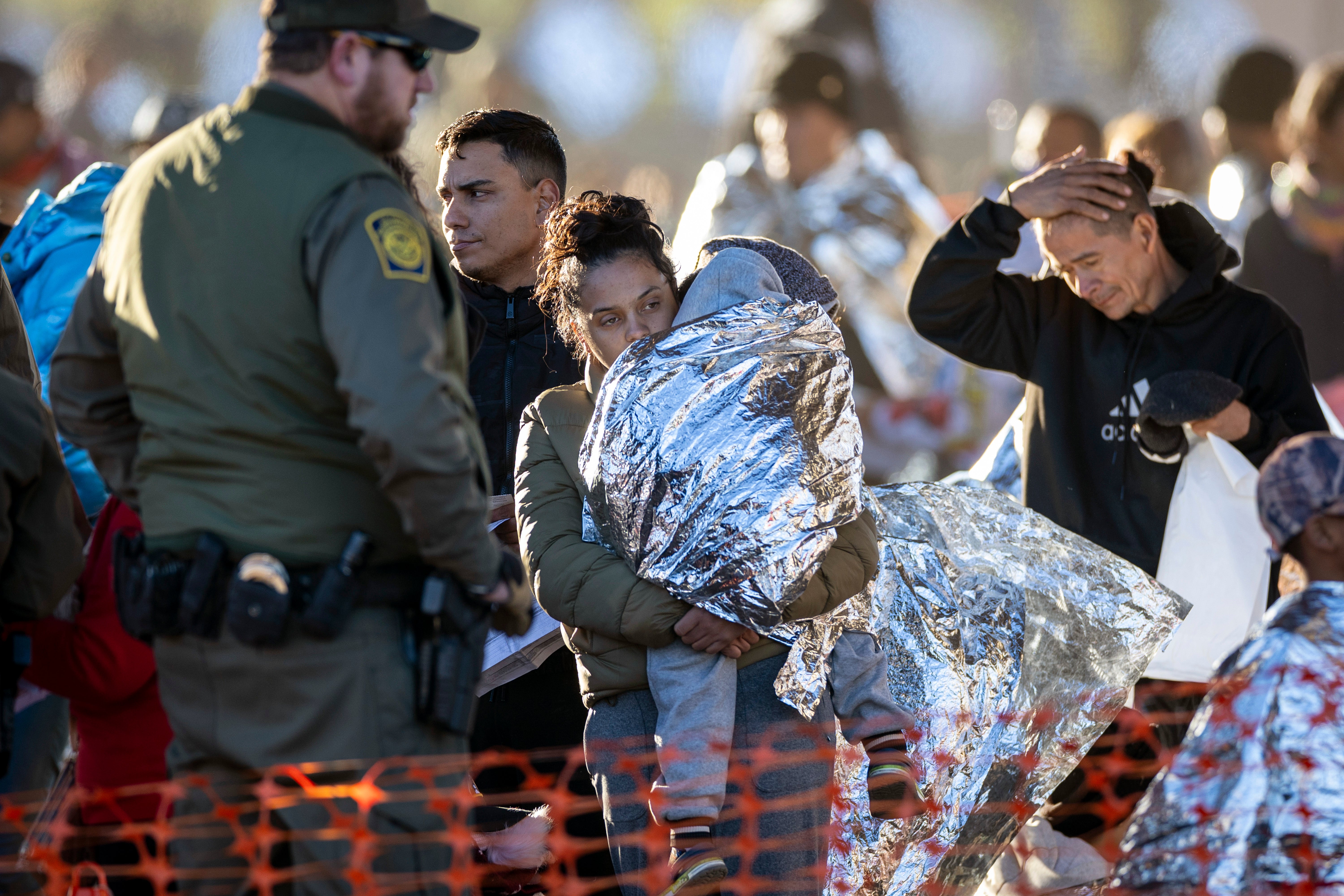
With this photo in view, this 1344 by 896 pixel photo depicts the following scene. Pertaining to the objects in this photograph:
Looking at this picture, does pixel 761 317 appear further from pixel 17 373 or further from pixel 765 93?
pixel 765 93

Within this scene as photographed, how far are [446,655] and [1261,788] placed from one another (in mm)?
1270

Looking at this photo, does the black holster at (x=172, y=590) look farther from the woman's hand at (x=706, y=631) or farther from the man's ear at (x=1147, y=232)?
the man's ear at (x=1147, y=232)

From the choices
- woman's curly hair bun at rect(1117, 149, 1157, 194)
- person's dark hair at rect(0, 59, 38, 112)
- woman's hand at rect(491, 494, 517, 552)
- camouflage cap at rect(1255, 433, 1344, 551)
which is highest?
person's dark hair at rect(0, 59, 38, 112)

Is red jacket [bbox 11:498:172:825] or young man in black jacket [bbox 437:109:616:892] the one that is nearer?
red jacket [bbox 11:498:172:825]

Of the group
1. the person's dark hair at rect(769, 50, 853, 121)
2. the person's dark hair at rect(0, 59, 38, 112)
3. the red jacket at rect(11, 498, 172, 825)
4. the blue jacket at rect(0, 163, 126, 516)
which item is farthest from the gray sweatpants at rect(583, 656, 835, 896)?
the person's dark hair at rect(769, 50, 853, 121)

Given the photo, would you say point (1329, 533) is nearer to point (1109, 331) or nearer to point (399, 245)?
point (1109, 331)

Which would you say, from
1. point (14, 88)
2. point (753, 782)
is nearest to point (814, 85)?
point (14, 88)

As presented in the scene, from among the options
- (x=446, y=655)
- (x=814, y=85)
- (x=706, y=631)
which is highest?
(x=814, y=85)

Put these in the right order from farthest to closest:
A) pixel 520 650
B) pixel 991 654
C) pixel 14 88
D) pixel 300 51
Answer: pixel 14 88 → pixel 991 654 → pixel 520 650 → pixel 300 51

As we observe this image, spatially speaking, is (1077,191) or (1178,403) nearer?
(1178,403)

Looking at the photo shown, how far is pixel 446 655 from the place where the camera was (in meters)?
2.16

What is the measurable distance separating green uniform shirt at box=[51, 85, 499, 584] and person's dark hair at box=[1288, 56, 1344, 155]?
5934 mm

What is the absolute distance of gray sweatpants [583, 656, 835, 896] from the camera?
2732mm

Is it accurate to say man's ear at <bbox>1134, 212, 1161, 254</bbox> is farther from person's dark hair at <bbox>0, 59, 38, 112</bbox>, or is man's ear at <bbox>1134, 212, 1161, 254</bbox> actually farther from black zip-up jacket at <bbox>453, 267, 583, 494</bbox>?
person's dark hair at <bbox>0, 59, 38, 112</bbox>
